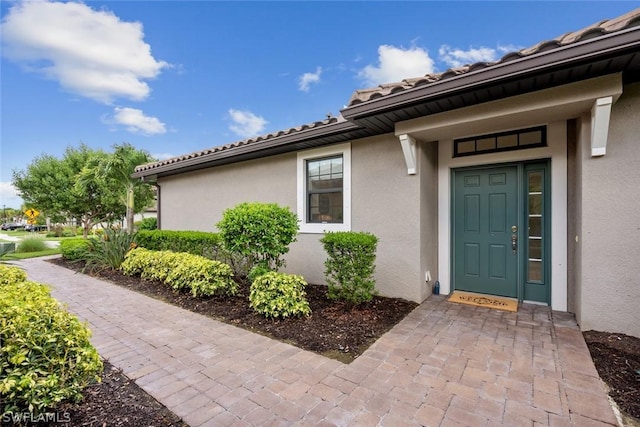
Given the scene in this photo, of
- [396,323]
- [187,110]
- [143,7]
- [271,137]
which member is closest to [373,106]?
[271,137]

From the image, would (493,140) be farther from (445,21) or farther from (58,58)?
(58,58)

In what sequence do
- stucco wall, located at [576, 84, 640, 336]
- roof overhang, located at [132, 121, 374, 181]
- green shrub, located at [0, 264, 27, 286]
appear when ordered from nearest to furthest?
stucco wall, located at [576, 84, 640, 336]
green shrub, located at [0, 264, 27, 286]
roof overhang, located at [132, 121, 374, 181]

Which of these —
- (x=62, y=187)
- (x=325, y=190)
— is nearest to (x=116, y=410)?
(x=325, y=190)

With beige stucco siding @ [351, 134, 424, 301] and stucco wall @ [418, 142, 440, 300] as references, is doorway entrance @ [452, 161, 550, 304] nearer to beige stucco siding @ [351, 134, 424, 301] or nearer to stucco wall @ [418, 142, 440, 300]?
stucco wall @ [418, 142, 440, 300]

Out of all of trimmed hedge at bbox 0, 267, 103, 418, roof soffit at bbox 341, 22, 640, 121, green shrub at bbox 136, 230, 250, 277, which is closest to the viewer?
trimmed hedge at bbox 0, 267, 103, 418

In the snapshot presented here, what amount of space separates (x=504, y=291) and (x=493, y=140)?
2602 millimetres

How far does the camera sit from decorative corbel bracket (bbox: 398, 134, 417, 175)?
445cm

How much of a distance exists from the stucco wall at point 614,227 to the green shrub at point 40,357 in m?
5.23

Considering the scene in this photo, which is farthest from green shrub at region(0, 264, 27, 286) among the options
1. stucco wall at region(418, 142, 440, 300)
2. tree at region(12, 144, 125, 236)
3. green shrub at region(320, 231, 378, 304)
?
tree at region(12, 144, 125, 236)

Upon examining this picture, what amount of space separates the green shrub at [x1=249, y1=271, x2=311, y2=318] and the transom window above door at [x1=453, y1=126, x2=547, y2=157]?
3.76m

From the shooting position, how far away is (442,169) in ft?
17.3

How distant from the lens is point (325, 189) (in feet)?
19.7

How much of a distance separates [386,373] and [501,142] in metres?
4.20

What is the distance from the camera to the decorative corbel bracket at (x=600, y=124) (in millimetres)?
3092
